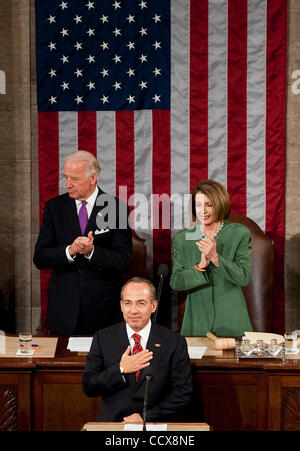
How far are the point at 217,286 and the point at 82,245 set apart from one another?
3.19 feet

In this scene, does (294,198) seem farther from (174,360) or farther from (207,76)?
(174,360)

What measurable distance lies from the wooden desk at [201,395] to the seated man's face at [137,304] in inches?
20.2

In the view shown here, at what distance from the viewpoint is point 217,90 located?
685cm

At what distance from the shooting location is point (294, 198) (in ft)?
22.7

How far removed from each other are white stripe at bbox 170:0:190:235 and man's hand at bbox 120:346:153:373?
326cm

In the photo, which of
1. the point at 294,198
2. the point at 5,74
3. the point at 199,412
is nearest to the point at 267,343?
the point at 199,412

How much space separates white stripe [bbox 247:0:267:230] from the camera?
6.77 meters

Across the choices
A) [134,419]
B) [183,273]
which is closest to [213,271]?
[183,273]

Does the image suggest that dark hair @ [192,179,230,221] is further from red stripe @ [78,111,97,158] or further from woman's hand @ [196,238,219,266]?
red stripe @ [78,111,97,158]

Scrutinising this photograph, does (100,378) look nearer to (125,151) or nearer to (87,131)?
(125,151)

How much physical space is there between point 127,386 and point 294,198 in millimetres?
3700

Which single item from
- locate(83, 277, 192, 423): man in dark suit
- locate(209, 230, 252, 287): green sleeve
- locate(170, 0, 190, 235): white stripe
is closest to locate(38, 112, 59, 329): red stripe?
locate(170, 0, 190, 235): white stripe

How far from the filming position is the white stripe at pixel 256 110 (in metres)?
6.77

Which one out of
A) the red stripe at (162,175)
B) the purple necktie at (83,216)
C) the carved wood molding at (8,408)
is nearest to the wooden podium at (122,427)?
the carved wood molding at (8,408)
